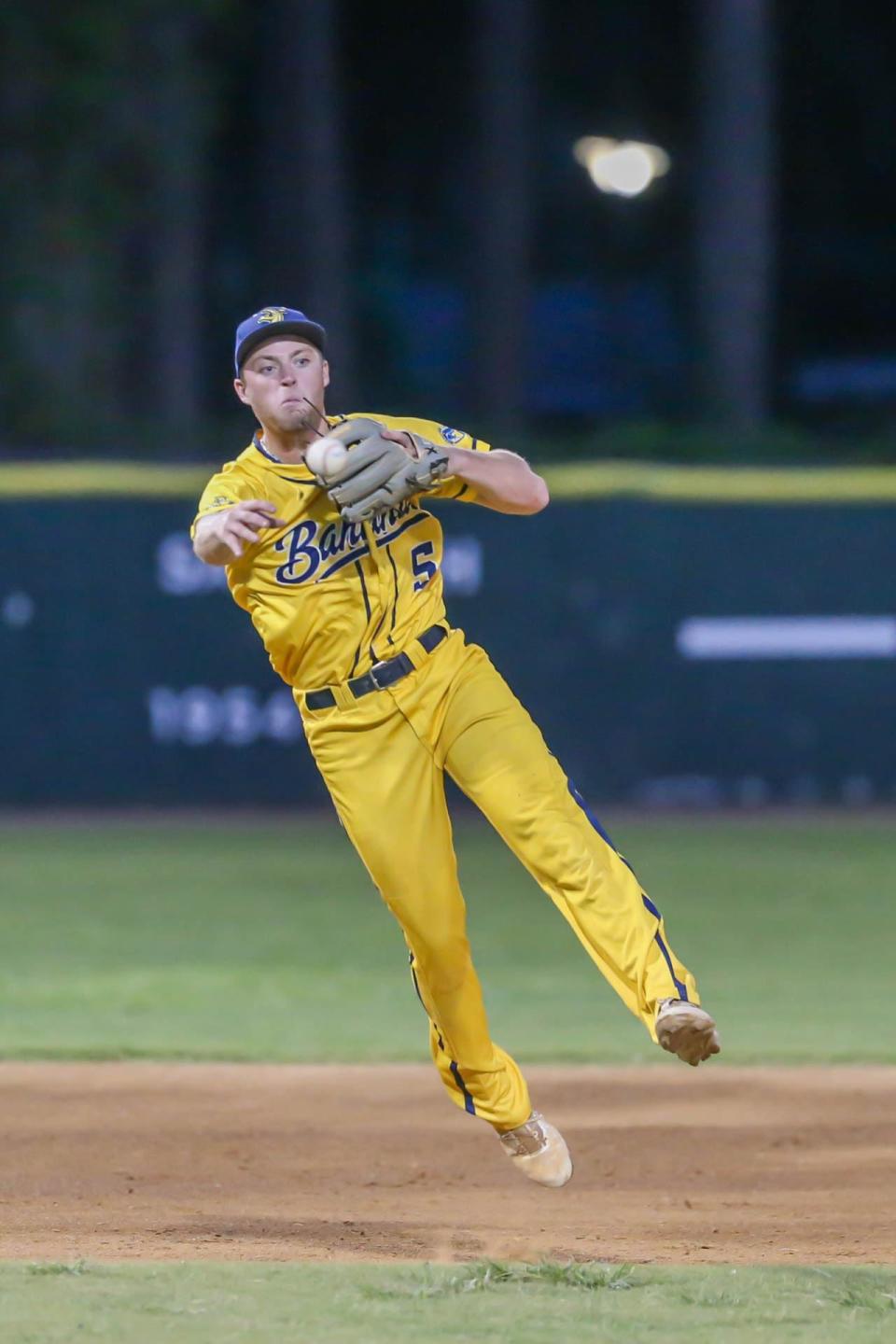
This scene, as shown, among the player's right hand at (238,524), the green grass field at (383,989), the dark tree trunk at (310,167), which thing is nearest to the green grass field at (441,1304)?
the green grass field at (383,989)

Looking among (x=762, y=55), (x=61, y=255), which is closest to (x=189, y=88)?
(x=61, y=255)

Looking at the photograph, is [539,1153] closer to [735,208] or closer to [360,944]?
[360,944]

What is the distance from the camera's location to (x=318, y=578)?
467 centimetres

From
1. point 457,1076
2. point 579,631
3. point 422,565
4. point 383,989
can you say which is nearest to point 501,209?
point 579,631

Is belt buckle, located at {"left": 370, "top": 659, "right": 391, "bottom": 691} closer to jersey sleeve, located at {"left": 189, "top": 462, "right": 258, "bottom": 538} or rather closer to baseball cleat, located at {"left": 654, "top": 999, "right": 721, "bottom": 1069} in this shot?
jersey sleeve, located at {"left": 189, "top": 462, "right": 258, "bottom": 538}

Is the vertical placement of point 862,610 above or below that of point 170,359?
below

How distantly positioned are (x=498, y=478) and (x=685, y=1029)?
1341mm

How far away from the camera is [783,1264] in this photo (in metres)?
4.32

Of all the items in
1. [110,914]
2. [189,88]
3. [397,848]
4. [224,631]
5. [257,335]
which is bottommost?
[110,914]

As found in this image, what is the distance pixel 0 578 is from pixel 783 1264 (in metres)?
8.73

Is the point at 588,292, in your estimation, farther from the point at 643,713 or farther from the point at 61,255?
the point at 643,713

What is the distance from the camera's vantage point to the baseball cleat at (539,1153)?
4.83 metres

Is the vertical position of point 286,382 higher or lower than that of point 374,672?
higher

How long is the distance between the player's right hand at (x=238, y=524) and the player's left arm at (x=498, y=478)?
1.44 feet
